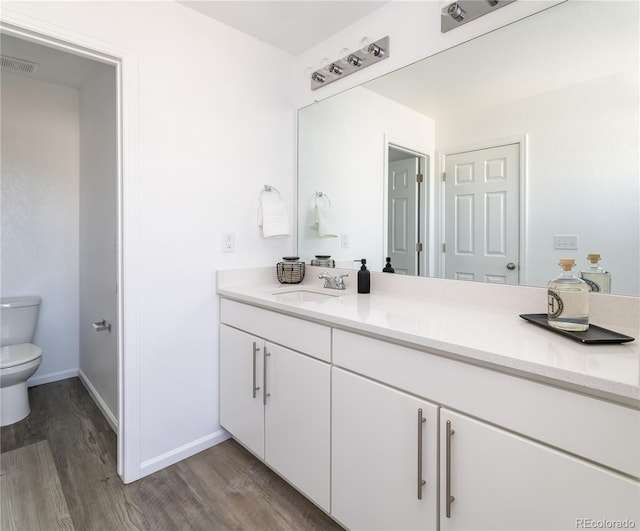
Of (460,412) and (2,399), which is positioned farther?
(2,399)

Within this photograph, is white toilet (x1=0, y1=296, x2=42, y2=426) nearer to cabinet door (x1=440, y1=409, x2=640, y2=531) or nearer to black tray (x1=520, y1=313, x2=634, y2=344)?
cabinet door (x1=440, y1=409, x2=640, y2=531)

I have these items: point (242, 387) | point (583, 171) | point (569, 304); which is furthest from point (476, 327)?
point (242, 387)

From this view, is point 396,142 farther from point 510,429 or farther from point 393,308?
point 510,429

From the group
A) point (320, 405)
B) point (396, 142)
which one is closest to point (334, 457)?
point (320, 405)

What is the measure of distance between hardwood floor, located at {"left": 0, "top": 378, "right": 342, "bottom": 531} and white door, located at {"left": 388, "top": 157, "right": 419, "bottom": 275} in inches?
47.3

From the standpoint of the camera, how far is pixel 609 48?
1158mm

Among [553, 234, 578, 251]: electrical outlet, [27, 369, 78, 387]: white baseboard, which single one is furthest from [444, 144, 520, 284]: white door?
[27, 369, 78, 387]: white baseboard

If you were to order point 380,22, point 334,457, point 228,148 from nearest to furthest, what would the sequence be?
point 334,457
point 380,22
point 228,148

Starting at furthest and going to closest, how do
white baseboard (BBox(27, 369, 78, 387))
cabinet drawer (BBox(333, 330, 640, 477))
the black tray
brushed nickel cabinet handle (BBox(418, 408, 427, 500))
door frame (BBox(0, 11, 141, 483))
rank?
white baseboard (BBox(27, 369, 78, 387)) → door frame (BBox(0, 11, 141, 483)) → brushed nickel cabinet handle (BBox(418, 408, 427, 500)) → the black tray → cabinet drawer (BBox(333, 330, 640, 477))

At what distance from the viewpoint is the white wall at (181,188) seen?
1620 mm

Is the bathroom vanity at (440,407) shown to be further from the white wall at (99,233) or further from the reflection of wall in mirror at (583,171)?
the white wall at (99,233)

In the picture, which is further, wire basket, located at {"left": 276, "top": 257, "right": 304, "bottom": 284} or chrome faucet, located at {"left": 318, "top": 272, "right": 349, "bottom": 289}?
wire basket, located at {"left": 276, "top": 257, "right": 304, "bottom": 284}

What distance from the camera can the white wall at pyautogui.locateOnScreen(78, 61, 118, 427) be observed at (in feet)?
6.82

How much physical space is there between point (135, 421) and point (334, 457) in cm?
101
